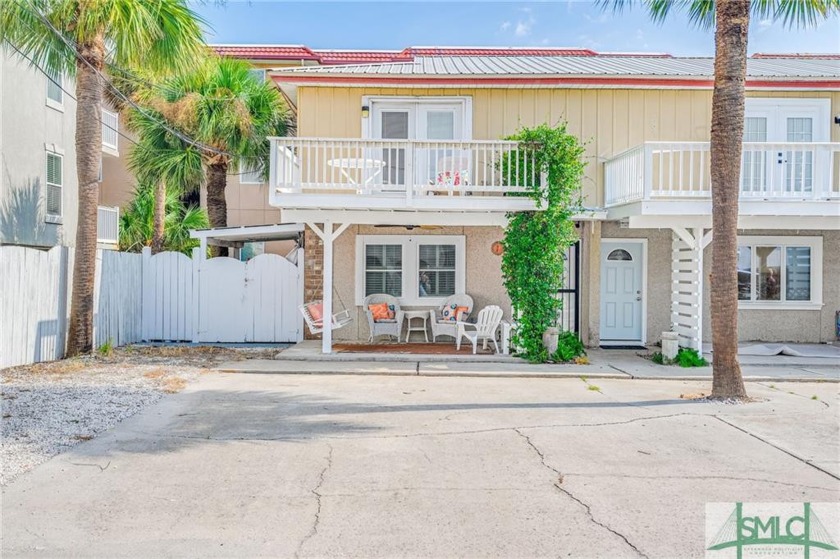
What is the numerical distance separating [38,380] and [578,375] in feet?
27.4

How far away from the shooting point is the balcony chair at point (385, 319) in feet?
43.7

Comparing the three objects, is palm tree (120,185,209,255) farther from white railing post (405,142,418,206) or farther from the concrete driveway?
the concrete driveway

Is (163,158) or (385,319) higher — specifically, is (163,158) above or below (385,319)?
above

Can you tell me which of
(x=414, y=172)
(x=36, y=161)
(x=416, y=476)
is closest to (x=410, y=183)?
(x=414, y=172)

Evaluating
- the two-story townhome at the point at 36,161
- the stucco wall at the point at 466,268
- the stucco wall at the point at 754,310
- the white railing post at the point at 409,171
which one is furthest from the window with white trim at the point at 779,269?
the two-story townhome at the point at 36,161

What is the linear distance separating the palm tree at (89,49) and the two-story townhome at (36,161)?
11.0 ft

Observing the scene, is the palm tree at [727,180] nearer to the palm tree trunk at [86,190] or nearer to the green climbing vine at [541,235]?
the green climbing vine at [541,235]

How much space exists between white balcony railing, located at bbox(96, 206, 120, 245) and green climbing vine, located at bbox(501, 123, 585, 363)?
13.3 meters

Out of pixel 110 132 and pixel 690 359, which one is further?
pixel 110 132

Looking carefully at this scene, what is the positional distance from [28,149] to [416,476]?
1574cm

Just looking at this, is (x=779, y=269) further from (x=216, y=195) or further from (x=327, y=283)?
(x=216, y=195)

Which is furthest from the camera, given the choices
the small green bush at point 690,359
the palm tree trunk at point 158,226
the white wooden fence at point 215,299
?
the palm tree trunk at point 158,226

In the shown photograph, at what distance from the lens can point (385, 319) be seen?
43.5 feet

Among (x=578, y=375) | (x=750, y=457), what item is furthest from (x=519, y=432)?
(x=578, y=375)
